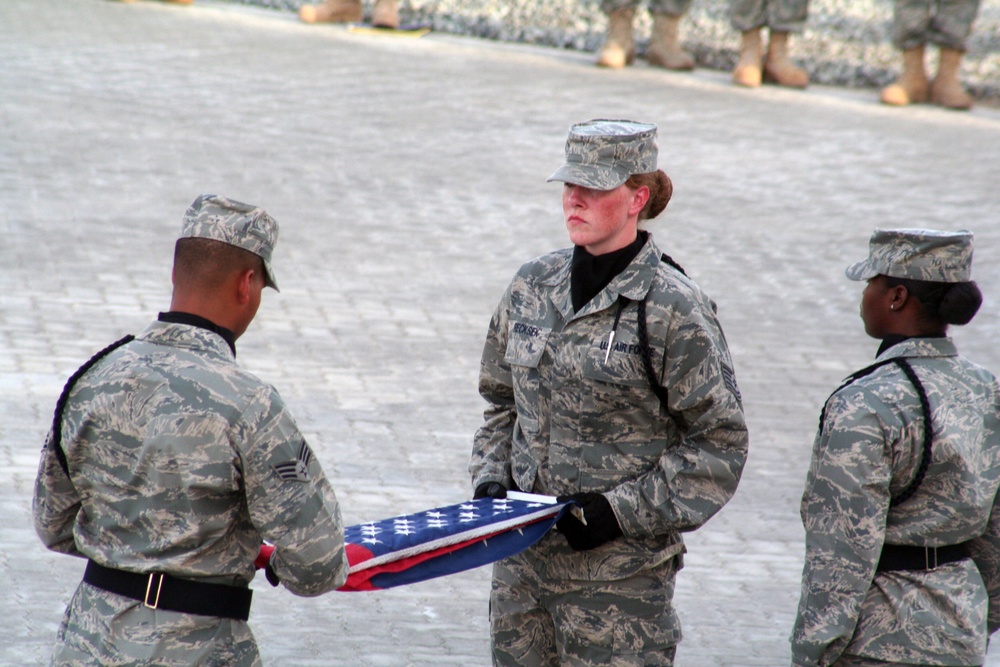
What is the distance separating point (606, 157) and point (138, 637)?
5.69 feet

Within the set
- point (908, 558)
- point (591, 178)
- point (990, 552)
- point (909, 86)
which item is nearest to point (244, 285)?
point (591, 178)

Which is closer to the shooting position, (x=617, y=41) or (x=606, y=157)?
(x=606, y=157)

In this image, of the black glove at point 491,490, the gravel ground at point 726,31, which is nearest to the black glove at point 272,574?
the black glove at point 491,490

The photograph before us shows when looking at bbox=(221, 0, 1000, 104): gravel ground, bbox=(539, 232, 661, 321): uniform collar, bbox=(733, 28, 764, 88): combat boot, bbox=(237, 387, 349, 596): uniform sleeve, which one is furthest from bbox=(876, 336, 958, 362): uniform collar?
bbox=(221, 0, 1000, 104): gravel ground

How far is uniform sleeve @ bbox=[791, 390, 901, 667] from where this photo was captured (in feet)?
11.4

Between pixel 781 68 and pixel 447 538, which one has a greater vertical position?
pixel 781 68

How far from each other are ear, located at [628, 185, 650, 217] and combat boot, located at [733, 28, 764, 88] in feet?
40.5

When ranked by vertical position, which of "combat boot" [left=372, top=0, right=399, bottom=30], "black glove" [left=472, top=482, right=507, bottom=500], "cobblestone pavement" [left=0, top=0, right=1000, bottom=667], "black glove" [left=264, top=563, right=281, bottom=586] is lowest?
"cobblestone pavement" [left=0, top=0, right=1000, bottom=667]

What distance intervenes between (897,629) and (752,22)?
41.2 ft

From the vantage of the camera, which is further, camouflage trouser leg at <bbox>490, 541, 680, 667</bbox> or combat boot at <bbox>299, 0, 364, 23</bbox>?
combat boot at <bbox>299, 0, 364, 23</bbox>

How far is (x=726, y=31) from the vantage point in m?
16.8

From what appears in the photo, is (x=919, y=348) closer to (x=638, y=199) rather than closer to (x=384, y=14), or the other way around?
(x=638, y=199)

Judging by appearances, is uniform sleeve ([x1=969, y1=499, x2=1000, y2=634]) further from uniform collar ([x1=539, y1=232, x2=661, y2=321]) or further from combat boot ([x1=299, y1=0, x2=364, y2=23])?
combat boot ([x1=299, y1=0, x2=364, y2=23])

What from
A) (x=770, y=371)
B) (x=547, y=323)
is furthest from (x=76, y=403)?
(x=770, y=371)
